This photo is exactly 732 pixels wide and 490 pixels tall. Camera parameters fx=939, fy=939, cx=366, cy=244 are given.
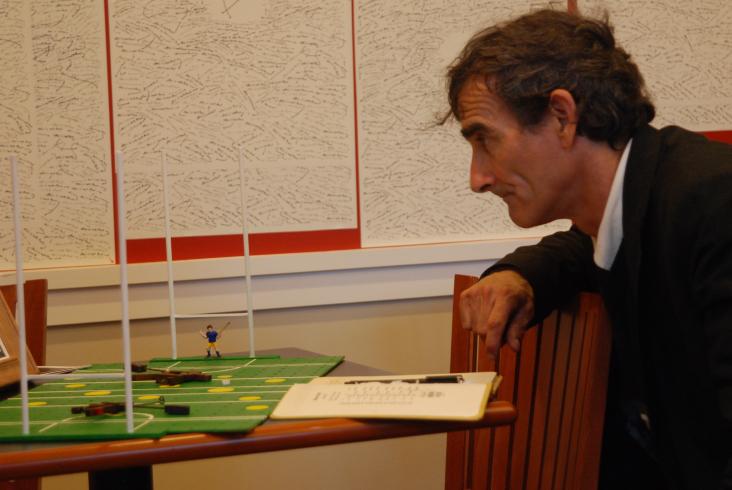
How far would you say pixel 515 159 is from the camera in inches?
68.7

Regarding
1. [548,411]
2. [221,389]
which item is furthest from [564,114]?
[221,389]

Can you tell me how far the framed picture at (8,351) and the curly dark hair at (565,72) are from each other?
102 centimetres

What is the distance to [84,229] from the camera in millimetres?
2625

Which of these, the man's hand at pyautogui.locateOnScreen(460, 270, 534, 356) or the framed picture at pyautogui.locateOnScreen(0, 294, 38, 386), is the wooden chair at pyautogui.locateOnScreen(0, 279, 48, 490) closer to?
the framed picture at pyautogui.locateOnScreen(0, 294, 38, 386)

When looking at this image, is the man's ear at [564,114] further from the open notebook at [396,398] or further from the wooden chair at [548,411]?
the open notebook at [396,398]

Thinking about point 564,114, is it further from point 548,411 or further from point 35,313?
point 35,313

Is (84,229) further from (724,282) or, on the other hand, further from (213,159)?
(724,282)

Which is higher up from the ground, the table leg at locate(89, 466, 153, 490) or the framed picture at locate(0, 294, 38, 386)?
the framed picture at locate(0, 294, 38, 386)

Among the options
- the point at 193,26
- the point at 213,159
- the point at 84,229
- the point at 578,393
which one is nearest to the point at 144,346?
the point at 84,229

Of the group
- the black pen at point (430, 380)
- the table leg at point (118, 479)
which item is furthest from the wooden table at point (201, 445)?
the table leg at point (118, 479)

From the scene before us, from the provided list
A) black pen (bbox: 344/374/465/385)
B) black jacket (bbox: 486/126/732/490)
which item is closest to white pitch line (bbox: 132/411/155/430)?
black pen (bbox: 344/374/465/385)

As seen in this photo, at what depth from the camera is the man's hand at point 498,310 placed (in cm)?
178

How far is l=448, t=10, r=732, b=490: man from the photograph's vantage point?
4.78 ft

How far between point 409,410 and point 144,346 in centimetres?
158
